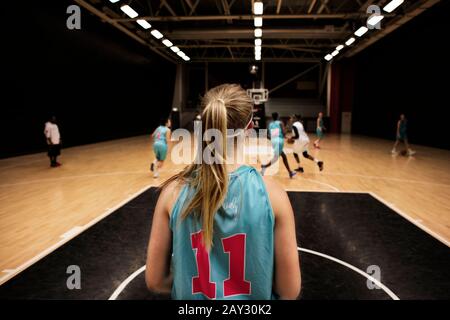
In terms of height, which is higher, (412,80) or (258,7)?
(258,7)

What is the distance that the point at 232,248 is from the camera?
113 cm

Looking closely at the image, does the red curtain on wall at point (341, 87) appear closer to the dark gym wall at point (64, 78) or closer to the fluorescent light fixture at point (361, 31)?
the fluorescent light fixture at point (361, 31)

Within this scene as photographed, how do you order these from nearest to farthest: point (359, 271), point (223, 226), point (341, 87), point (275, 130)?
point (223, 226), point (359, 271), point (275, 130), point (341, 87)

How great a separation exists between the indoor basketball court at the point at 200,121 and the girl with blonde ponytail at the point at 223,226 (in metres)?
0.08

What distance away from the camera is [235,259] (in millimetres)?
1151

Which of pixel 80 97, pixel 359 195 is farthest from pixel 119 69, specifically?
pixel 359 195

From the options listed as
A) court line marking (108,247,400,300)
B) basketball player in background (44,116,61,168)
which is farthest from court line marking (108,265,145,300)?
basketball player in background (44,116,61,168)

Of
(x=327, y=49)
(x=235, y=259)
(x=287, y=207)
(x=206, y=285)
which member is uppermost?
(x=327, y=49)

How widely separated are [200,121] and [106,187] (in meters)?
6.25

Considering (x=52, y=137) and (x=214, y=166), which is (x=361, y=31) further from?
(x=214, y=166)

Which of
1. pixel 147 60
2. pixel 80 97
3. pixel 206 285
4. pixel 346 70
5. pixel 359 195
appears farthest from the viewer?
pixel 346 70

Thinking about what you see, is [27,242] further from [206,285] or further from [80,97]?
[80,97]

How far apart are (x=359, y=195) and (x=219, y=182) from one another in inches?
226

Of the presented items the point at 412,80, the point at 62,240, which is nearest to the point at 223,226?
the point at 62,240
